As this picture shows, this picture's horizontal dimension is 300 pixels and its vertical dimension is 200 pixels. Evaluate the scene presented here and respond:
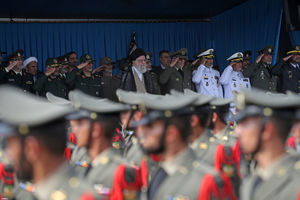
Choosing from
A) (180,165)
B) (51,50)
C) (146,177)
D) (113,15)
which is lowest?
(146,177)

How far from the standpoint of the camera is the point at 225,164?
293 cm

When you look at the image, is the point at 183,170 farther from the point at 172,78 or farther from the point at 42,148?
the point at 172,78

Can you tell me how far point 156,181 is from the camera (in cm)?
236

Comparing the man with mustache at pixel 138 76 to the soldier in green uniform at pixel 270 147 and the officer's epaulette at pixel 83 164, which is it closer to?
the officer's epaulette at pixel 83 164

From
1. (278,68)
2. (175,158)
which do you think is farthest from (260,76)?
(175,158)

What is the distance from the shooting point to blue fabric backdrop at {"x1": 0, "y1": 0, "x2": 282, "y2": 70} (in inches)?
393

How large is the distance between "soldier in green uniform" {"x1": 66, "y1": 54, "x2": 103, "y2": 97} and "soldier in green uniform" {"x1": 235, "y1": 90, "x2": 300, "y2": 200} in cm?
555

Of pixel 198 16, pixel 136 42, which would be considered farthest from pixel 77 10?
pixel 198 16

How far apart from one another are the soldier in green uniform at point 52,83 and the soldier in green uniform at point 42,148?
535 cm

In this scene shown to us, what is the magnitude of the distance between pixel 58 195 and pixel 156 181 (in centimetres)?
77

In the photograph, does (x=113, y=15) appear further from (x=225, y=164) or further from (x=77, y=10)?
(x=225, y=164)

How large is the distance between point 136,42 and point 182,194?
32.3ft

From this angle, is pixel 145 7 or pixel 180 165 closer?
pixel 180 165

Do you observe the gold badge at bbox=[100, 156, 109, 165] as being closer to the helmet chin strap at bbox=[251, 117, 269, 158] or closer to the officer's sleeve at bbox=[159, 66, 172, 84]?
the helmet chin strap at bbox=[251, 117, 269, 158]
